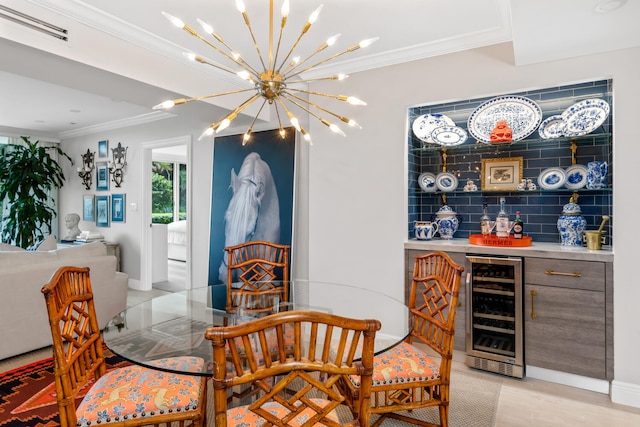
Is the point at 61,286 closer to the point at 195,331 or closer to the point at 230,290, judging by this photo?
the point at 195,331

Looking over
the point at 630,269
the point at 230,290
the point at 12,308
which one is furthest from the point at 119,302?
the point at 630,269

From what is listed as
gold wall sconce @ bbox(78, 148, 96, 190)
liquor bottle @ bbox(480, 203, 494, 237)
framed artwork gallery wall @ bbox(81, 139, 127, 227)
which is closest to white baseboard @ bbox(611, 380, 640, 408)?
liquor bottle @ bbox(480, 203, 494, 237)

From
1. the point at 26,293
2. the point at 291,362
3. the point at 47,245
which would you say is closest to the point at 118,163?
the point at 47,245

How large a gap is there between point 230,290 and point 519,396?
80.0 inches

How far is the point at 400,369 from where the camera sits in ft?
6.10

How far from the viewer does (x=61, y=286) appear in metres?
1.58

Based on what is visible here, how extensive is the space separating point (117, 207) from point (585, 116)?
5.85 meters

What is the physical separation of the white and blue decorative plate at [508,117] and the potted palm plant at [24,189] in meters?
→ 6.38

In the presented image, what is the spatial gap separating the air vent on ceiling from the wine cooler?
310 centimetres

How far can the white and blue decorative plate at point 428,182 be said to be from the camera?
3.41 meters

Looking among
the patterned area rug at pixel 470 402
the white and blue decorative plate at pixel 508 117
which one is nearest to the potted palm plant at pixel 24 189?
the patterned area rug at pixel 470 402

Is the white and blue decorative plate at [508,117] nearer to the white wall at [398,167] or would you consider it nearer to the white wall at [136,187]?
the white wall at [398,167]

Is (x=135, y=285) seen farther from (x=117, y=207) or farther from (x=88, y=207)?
(x=88, y=207)

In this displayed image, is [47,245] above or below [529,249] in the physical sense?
below
